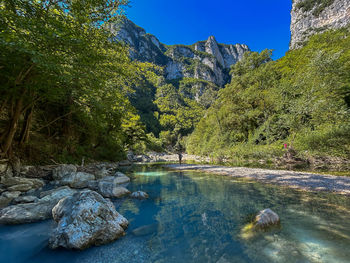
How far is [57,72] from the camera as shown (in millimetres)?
5891

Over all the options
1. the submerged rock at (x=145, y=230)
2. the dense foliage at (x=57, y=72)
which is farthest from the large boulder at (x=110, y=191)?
the dense foliage at (x=57, y=72)

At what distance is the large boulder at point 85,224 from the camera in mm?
2924

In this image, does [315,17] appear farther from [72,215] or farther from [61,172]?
[72,215]

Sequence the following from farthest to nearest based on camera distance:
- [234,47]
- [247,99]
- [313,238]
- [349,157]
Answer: [234,47], [247,99], [349,157], [313,238]

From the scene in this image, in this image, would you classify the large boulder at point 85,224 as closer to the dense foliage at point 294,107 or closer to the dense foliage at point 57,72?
the dense foliage at point 57,72

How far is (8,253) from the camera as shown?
9.53ft

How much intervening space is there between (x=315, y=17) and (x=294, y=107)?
250ft

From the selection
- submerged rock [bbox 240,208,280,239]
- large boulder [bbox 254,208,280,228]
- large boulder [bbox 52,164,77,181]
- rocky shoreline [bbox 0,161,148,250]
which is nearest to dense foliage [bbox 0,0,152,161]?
large boulder [bbox 52,164,77,181]

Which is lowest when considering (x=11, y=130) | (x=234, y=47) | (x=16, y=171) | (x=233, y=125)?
(x=16, y=171)

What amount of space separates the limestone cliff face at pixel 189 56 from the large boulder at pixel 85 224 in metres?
119

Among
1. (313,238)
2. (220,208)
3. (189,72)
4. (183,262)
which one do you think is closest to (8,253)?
(183,262)

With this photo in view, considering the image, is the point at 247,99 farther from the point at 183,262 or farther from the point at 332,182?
the point at 183,262

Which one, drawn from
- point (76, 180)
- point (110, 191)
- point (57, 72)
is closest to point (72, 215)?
point (110, 191)

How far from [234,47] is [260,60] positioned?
154292 mm
